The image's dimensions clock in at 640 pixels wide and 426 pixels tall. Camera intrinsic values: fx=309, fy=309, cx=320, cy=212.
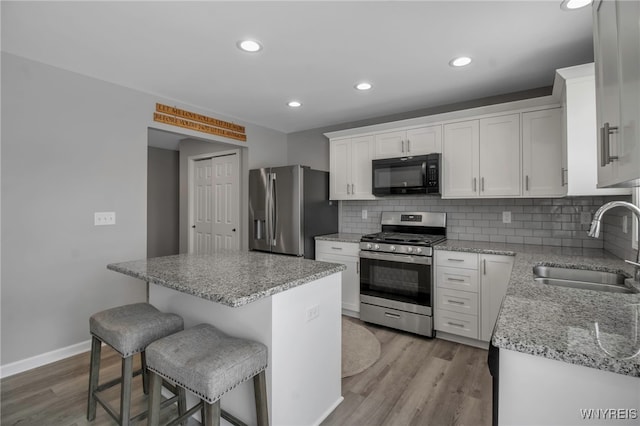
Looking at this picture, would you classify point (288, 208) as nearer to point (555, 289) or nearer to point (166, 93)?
point (166, 93)

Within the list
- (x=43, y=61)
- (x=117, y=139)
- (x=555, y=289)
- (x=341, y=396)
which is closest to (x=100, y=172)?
(x=117, y=139)

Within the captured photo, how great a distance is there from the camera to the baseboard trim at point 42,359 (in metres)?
2.33

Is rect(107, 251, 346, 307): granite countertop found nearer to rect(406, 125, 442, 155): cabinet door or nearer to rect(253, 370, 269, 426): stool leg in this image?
rect(253, 370, 269, 426): stool leg

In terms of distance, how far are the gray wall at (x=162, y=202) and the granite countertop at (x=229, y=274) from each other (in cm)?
389

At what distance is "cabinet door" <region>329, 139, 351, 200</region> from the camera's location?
12.8 feet

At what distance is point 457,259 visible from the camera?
9.45ft

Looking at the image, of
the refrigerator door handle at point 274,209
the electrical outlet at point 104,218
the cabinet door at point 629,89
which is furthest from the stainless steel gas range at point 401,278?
the electrical outlet at point 104,218

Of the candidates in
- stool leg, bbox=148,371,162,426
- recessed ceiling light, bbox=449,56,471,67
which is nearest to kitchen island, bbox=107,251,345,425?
stool leg, bbox=148,371,162,426

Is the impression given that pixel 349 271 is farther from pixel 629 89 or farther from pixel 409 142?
pixel 629 89

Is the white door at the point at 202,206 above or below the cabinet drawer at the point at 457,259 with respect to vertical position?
above

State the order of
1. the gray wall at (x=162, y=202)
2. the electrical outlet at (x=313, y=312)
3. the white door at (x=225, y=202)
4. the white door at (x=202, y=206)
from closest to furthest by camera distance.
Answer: the electrical outlet at (x=313, y=312), the white door at (x=225, y=202), the white door at (x=202, y=206), the gray wall at (x=162, y=202)

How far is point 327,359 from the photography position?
1861 mm

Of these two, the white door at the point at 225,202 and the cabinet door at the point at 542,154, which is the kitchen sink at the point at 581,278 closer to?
the cabinet door at the point at 542,154

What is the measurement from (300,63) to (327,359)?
2.19 m
